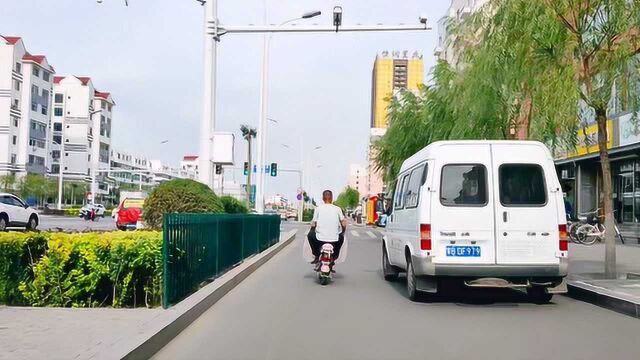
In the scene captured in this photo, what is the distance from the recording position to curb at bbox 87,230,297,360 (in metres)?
5.59

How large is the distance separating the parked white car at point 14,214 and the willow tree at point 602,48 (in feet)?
72.5

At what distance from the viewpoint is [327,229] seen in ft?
41.4

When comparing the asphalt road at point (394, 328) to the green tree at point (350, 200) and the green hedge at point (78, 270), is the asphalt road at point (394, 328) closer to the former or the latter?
the green hedge at point (78, 270)

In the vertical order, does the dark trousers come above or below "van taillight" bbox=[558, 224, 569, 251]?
below

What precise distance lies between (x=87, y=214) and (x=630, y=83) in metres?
42.8

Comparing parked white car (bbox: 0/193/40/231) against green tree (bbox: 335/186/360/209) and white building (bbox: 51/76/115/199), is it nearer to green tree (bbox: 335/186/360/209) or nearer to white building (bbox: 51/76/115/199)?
white building (bbox: 51/76/115/199)

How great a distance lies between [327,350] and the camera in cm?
668

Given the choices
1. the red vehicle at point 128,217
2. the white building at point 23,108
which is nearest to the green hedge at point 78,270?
the red vehicle at point 128,217

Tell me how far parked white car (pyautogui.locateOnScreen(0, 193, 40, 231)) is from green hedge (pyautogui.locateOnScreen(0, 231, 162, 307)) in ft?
64.0

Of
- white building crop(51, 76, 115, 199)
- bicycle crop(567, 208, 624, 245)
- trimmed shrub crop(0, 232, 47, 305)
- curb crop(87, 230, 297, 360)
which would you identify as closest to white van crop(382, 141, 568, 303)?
curb crop(87, 230, 297, 360)

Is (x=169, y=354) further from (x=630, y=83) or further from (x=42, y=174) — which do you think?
(x=42, y=174)

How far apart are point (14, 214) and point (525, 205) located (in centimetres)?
2379

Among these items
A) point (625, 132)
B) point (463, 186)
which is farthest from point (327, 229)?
point (625, 132)

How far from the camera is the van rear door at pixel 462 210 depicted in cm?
940
